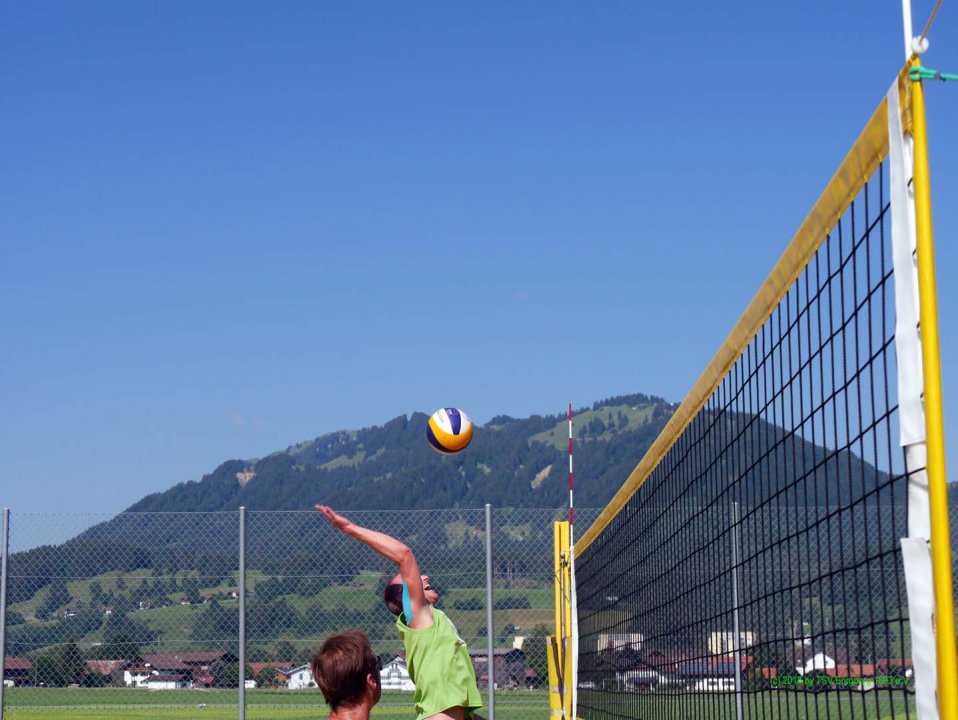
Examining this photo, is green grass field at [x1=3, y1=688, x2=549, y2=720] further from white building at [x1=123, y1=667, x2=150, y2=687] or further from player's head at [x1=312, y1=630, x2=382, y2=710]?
player's head at [x1=312, y1=630, x2=382, y2=710]

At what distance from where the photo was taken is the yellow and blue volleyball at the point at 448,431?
9320mm

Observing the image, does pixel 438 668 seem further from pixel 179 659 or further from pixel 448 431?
pixel 179 659

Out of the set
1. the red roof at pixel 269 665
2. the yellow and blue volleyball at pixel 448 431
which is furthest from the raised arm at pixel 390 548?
the red roof at pixel 269 665

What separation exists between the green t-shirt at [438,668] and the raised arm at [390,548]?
0.13 meters

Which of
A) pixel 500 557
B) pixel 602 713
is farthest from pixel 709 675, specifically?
pixel 500 557

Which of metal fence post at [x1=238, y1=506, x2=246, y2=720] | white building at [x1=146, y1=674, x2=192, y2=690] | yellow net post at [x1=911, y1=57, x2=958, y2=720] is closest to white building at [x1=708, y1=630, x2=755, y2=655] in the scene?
yellow net post at [x1=911, y1=57, x2=958, y2=720]

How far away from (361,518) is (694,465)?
7.42m

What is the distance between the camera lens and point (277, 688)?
13.0 m

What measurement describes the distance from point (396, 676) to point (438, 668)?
29.7 feet

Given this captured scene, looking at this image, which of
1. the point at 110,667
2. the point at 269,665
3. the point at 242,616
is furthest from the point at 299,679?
the point at 110,667

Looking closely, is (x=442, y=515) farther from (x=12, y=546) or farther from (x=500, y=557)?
(x=12, y=546)

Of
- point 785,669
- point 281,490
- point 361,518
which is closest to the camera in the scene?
point 785,669

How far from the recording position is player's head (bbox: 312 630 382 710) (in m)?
3.86

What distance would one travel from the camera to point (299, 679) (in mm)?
13188
